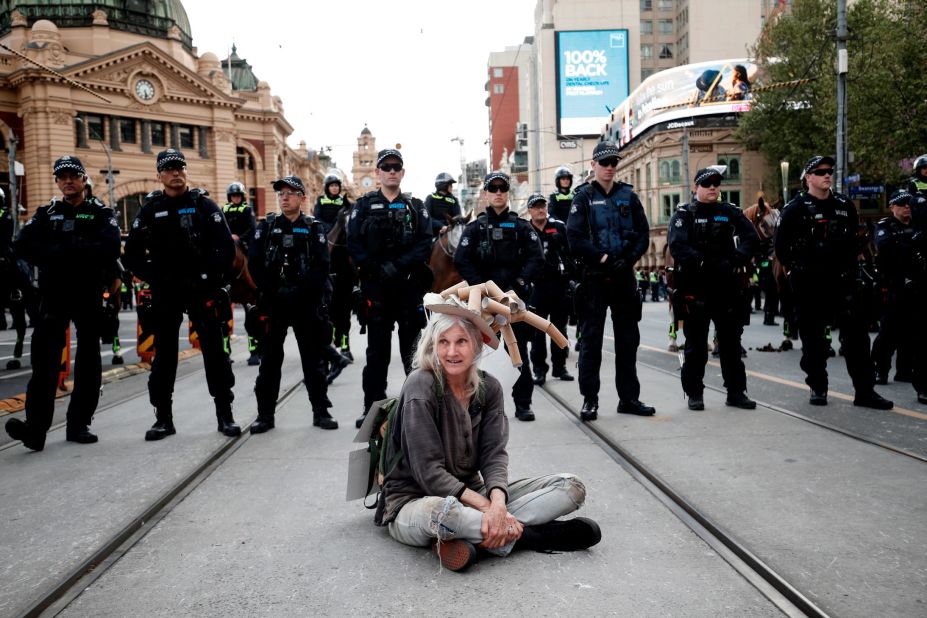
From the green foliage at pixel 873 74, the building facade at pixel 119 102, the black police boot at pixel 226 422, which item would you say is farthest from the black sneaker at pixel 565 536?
the building facade at pixel 119 102

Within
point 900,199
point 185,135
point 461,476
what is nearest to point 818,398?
point 900,199

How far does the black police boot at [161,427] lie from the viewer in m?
6.09

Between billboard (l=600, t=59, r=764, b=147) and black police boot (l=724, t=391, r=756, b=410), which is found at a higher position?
billboard (l=600, t=59, r=764, b=147)

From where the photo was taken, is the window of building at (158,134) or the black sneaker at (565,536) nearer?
the black sneaker at (565,536)

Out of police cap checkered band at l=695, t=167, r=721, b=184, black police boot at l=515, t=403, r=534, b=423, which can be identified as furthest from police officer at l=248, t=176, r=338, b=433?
police cap checkered band at l=695, t=167, r=721, b=184

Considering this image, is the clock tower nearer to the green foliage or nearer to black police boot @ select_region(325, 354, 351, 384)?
the green foliage

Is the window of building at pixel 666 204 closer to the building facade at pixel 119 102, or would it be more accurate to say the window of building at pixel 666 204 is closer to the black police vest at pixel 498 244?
the building facade at pixel 119 102

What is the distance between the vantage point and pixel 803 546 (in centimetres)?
344

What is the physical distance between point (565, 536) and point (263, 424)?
359cm

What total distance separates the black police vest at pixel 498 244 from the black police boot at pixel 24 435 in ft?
12.2

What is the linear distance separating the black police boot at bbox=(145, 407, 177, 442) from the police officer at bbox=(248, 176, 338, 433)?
682 millimetres

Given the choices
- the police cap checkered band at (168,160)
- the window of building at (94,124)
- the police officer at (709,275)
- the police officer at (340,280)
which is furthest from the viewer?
the window of building at (94,124)

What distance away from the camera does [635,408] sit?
6.71m

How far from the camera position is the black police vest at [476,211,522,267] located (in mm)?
6777
